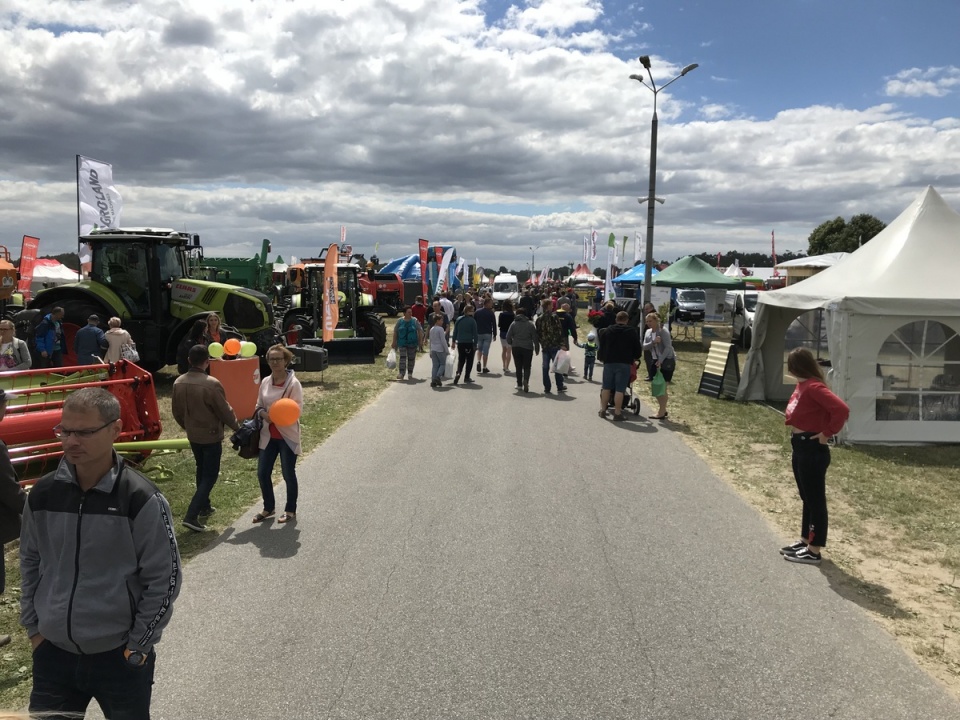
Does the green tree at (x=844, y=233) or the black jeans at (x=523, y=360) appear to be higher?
the green tree at (x=844, y=233)

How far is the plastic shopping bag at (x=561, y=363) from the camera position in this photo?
14.3m

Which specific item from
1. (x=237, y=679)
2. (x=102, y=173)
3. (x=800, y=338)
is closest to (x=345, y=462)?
(x=237, y=679)

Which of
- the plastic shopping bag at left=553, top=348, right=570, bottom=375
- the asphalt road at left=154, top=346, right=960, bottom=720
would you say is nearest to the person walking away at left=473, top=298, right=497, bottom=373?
the plastic shopping bag at left=553, top=348, right=570, bottom=375

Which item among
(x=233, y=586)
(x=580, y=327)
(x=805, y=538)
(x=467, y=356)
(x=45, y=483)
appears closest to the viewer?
(x=45, y=483)

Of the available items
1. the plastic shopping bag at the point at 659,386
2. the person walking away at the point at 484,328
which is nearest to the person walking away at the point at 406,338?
the person walking away at the point at 484,328

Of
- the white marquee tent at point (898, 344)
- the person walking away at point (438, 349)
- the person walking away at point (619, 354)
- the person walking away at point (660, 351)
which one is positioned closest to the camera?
the white marquee tent at point (898, 344)

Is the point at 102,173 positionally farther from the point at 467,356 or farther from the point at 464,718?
the point at 464,718

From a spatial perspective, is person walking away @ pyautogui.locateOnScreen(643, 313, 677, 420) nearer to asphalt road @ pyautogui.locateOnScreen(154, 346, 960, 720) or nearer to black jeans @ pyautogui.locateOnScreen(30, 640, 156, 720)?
asphalt road @ pyautogui.locateOnScreen(154, 346, 960, 720)

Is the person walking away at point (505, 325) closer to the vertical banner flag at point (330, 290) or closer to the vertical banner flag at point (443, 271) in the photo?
the vertical banner flag at point (330, 290)

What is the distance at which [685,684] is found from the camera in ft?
12.8

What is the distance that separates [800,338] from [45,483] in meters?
14.5

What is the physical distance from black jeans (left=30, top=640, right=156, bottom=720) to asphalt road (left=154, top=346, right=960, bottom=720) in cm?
104

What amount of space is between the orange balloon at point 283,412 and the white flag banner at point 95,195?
12754 mm

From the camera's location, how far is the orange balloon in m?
6.26
